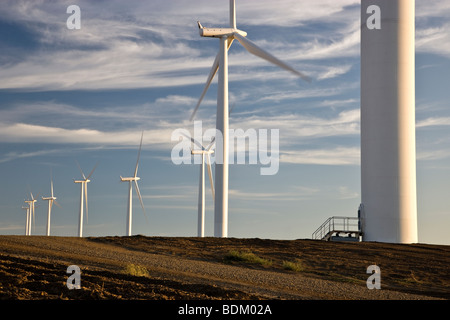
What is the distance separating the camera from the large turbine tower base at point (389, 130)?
43125mm

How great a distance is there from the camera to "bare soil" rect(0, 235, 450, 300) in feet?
53.8

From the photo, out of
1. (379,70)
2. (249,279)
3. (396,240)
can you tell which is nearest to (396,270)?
(249,279)

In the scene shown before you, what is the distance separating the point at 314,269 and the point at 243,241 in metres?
9.85

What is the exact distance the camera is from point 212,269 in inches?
932

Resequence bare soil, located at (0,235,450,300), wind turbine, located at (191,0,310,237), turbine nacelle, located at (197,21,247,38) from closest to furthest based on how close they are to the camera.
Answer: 1. bare soil, located at (0,235,450,300)
2. wind turbine, located at (191,0,310,237)
3. turbine nacelle, located at (197,21,247,38)

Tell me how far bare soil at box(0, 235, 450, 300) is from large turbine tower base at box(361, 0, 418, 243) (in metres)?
3.66

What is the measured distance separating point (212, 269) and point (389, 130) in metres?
24.2

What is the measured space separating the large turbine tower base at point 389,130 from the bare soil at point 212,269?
366 centimetres

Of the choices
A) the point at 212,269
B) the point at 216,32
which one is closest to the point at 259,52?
the point at 216,32

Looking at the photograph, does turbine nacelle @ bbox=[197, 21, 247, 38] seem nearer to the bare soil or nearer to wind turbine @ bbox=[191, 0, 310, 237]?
wind turbine @ bbox=[191, 0, 310, 237]

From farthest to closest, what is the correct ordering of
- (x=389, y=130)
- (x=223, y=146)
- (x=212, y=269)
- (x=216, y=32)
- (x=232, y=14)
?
(x=232, y=14)
(x=216, y=32)
(x=223, y=146)
(x=389, y=130)
(x=212, y=269)

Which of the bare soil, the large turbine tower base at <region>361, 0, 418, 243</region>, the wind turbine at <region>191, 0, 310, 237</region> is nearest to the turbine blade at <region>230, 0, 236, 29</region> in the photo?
the wind turbine at <region>191, 0, 310, 237</region>

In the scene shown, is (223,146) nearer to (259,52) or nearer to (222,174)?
(222,174)
